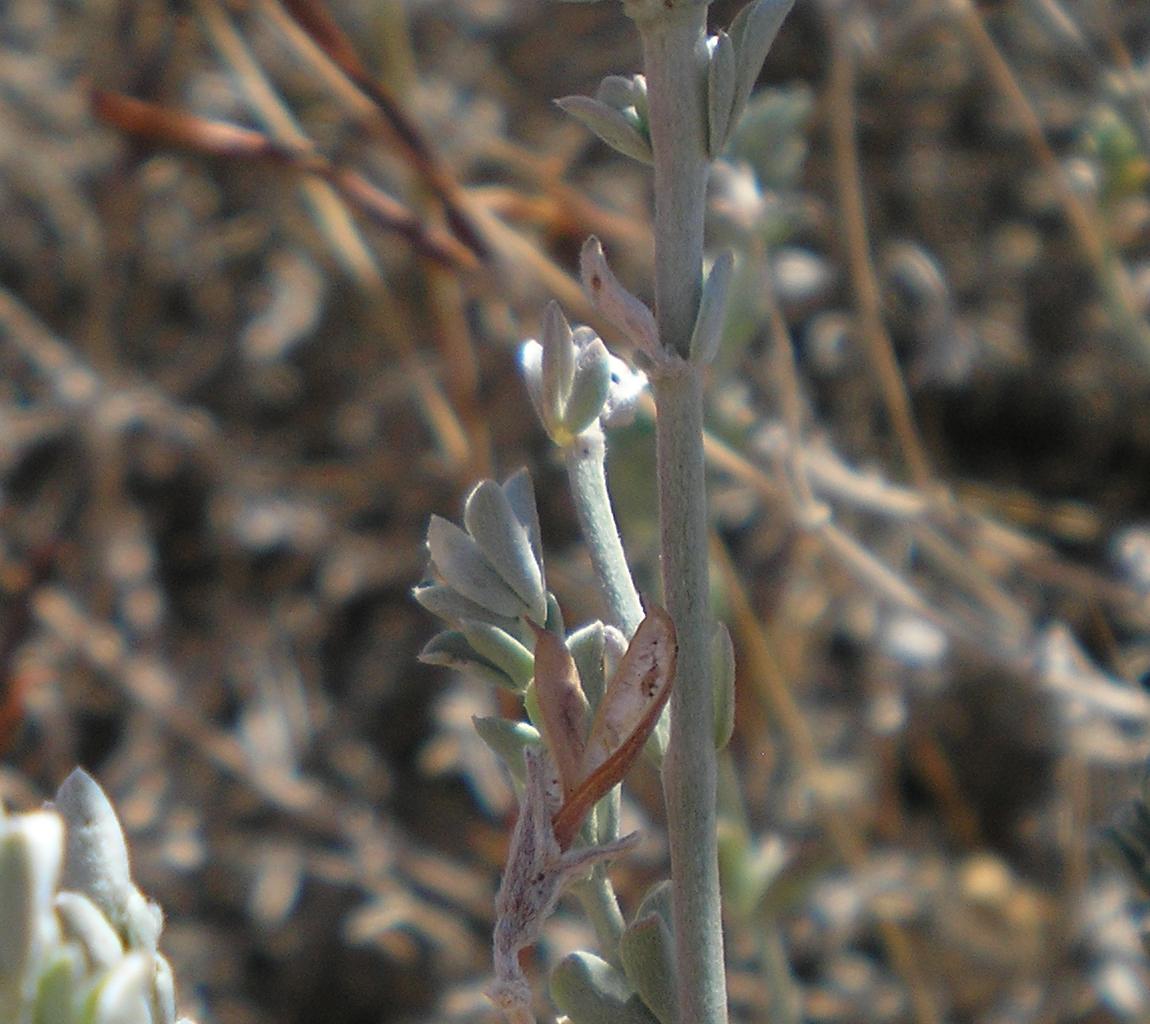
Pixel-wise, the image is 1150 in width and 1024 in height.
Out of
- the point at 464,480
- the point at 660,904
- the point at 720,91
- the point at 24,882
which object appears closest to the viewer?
the point at 24,882

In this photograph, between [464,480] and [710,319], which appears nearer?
[710,319]

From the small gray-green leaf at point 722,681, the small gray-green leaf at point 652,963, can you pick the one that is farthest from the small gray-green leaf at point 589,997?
the small gray-green leaf at point 722,681

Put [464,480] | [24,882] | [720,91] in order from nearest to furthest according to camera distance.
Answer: [24,882], [720,91], [464,480]

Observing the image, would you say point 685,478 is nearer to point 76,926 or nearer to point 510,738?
point 510,738

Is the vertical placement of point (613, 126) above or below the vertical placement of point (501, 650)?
above

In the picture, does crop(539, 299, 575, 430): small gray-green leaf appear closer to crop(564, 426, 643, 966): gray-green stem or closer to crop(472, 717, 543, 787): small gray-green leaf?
crop(564, 426, 643, 966): gray-green stem

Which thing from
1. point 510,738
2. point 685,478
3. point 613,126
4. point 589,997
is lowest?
point 589,997

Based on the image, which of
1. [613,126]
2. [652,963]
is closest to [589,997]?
[652,963]
